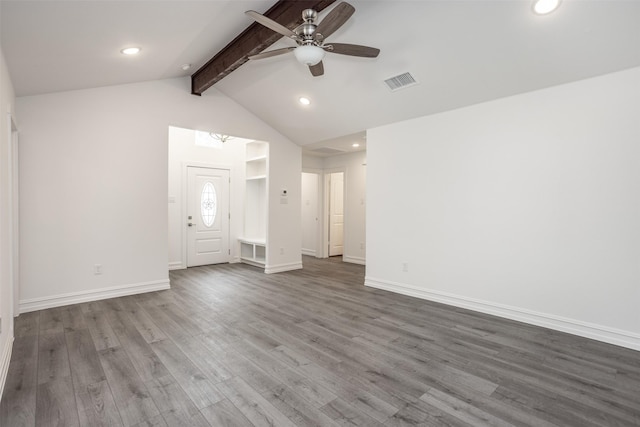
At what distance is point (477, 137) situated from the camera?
13.1 feet

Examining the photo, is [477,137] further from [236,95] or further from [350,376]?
[236,95]

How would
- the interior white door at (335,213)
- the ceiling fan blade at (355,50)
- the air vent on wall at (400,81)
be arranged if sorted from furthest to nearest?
1. the interior white door at (335,213)
2. the air vent on wall at (400,81)
3. the ceiling fan blade at (355,50)

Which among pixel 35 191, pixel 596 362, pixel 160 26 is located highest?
pixel 160 26

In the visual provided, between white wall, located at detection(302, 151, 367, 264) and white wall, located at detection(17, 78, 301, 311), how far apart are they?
3545mm

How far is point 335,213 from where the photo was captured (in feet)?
27.8

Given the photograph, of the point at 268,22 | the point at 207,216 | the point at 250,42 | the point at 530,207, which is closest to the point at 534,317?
the point at 530,207

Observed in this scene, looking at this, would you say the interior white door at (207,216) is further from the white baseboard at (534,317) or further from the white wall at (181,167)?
the white baseboard at (534,317)

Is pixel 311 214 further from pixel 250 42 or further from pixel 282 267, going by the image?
pixel 250 42

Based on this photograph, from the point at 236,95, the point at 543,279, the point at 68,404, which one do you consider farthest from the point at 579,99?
the point at 68,404

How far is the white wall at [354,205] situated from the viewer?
739cm

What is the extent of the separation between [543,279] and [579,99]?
189 cm

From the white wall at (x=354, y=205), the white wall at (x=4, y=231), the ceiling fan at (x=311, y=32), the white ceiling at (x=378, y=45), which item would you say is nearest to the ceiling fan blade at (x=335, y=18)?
the ceiling fan at (x=311, y=32)

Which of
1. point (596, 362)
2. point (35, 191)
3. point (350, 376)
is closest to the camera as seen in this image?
point (350, 376)

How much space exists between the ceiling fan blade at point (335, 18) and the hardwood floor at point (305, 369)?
2682 millimetres
